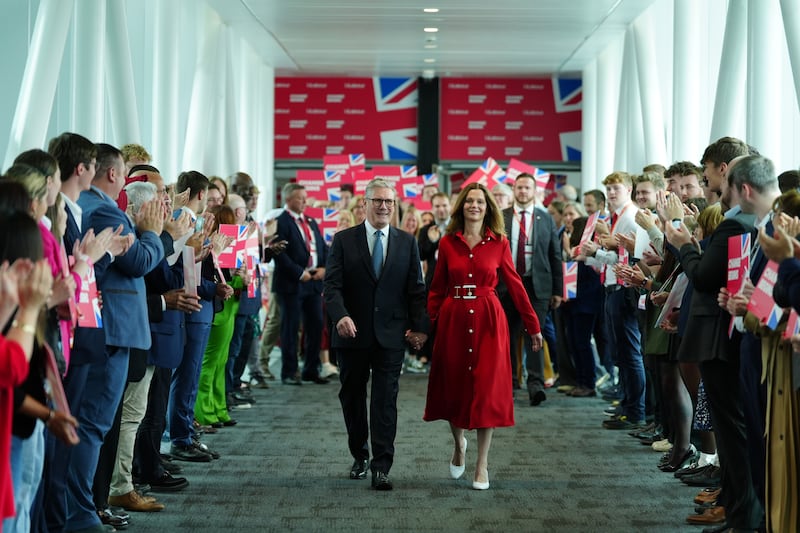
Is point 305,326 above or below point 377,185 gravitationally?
Result: below

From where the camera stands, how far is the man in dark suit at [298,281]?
1089 cm

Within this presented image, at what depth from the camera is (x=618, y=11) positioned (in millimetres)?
12750

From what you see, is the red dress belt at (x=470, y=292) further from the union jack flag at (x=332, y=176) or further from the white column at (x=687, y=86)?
the union jack flag at (x=332, y=176)

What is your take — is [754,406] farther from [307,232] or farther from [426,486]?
[307,232]

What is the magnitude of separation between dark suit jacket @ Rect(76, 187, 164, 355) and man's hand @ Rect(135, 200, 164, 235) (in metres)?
0.10

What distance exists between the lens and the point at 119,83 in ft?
29.8

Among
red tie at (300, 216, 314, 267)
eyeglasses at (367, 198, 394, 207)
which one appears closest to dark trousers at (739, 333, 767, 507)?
eyeglasses at (367, 198, 394, 207)

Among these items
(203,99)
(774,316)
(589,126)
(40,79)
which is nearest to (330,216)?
(203,99)

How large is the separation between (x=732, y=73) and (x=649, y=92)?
3326 millimetres

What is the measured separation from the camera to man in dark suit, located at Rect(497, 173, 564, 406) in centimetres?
997

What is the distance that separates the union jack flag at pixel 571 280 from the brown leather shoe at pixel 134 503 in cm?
557

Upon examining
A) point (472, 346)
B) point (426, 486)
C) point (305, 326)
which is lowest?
point (426, 486)

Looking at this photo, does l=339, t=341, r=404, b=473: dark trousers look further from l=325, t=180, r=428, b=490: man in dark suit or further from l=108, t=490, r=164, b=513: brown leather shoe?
l=108, t=490, r=164, b=513: brown leather shoe

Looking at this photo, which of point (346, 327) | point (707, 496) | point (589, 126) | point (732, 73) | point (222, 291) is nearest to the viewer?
point (707, 496)
